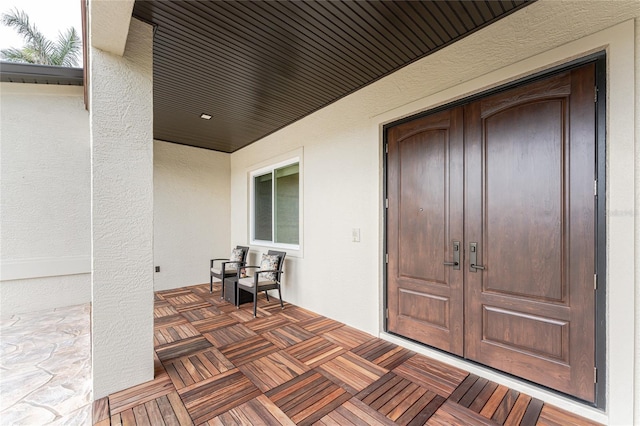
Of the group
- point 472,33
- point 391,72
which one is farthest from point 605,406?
point 391,72

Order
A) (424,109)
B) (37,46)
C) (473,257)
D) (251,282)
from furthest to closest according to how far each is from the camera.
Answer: (37,46) < (251,282) < (424,109) < (473,257)

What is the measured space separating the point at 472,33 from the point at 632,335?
2.29 meters

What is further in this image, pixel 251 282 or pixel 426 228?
pixel 251 282

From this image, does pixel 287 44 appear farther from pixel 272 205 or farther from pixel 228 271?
pixel 228 271

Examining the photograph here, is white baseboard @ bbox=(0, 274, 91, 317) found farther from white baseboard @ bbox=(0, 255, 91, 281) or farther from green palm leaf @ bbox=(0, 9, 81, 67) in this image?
green palm leaf @ bbox=(0, 9, 81, 67)

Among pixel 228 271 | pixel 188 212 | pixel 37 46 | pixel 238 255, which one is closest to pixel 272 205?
pixel 238 255

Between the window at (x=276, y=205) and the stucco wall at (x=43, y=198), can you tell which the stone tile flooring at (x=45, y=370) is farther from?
the window at (x=276, y=205)

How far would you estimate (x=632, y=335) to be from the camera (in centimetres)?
154

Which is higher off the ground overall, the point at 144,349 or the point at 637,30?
the point at 637,30

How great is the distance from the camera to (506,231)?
2.05 m

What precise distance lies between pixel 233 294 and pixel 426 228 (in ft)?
9.84

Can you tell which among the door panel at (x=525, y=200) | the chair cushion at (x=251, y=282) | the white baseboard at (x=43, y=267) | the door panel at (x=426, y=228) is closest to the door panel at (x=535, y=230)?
the door panel at (x=525, y=200)

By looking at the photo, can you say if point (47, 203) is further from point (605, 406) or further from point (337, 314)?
point (605, 406)

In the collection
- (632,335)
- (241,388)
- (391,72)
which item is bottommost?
(241,388)
